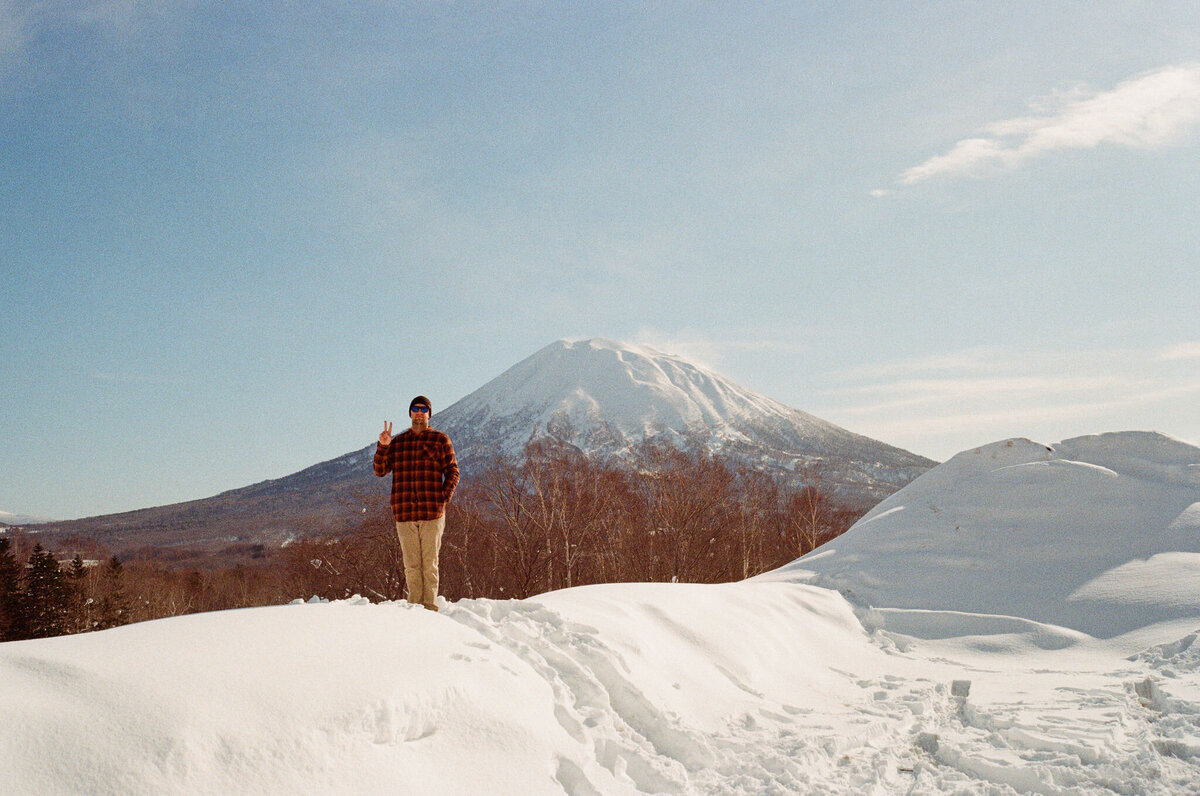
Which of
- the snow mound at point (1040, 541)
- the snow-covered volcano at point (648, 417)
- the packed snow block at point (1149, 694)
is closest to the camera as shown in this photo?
the packed snow block at point (1149, 694)

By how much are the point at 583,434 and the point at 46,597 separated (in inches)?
2898

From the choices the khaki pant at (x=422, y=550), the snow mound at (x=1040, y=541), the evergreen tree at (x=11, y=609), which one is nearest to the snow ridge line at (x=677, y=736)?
the khaki pant at (x=422, y=550)

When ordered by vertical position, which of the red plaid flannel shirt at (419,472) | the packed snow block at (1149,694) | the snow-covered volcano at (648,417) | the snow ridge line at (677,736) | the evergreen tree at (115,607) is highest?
the snow-covered volcano at (648,417)

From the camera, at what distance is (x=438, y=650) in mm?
4266

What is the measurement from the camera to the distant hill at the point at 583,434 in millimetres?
102125

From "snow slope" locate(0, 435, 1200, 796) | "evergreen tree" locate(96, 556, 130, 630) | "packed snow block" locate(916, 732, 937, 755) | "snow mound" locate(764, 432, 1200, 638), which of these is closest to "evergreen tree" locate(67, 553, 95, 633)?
"evergreen tree" locate(96, 556, 130, 630)

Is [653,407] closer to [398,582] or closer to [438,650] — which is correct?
[398,582]

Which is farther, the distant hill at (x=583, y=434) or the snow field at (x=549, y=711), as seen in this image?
the distant hill at (x=583, y=434)

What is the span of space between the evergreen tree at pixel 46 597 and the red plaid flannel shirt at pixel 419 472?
42605 millimetres

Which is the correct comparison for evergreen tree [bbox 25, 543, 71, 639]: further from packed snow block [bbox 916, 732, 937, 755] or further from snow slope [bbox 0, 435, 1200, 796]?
packed snow block [bbox 916, 732, 937, 755]

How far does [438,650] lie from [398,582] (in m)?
33.4

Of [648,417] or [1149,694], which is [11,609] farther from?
[648,417]

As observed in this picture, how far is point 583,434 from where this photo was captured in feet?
355

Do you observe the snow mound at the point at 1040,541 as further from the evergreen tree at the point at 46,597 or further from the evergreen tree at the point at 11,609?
the evergreen tree at the point at 11,609
